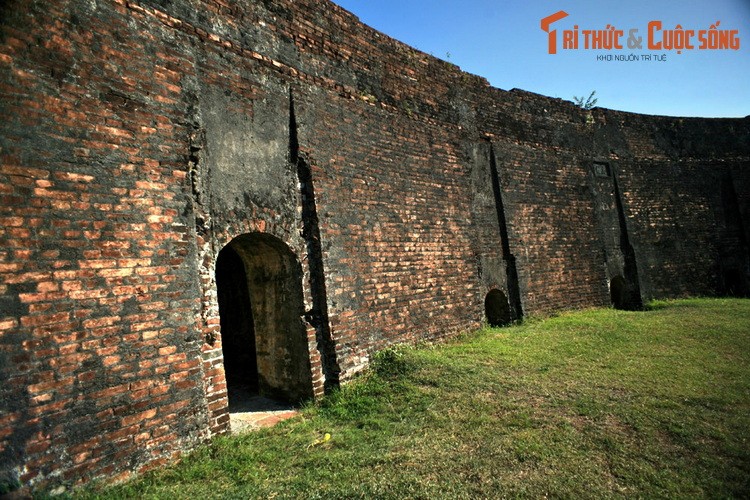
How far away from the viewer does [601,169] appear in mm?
10680

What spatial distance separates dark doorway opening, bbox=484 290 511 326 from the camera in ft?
27.1

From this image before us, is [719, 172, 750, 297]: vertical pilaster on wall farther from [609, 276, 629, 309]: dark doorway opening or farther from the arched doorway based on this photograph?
the arched doorway

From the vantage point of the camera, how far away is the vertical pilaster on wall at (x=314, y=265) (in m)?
4.89

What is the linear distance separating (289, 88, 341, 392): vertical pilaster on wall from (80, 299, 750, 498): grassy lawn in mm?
382

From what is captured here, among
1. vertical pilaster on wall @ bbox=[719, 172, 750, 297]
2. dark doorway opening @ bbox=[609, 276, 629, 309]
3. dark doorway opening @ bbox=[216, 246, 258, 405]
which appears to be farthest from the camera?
vertical pilaster on wall @ bbox=[719, 172, 750, 297]

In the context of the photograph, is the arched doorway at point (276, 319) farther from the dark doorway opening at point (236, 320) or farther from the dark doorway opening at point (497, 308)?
the dark doorway opening at point (497, 308)

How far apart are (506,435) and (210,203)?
12.2 ft

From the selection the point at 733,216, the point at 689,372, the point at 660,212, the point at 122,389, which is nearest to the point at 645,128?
the point at 660,212

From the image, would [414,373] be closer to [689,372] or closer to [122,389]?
[122,389]

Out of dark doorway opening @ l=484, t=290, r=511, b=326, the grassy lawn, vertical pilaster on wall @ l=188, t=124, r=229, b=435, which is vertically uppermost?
vertical pilaster on wall @ l=188, t=124, r=229, b=435

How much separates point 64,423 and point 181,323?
108 centimetres

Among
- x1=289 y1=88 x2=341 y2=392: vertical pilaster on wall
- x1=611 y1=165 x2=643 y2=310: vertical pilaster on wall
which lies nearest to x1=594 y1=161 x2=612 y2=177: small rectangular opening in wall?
x1=611 y1=165 x2=643 y2=310: vertical pilaster on wall

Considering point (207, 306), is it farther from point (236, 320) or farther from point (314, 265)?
point (236, 320)

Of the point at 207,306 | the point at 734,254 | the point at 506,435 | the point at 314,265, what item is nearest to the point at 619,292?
the point at 734,254
